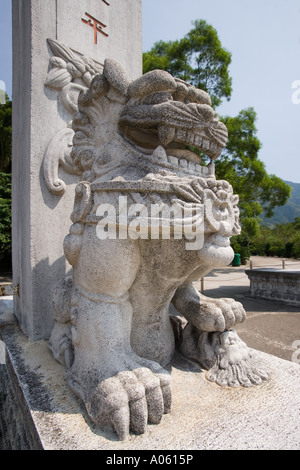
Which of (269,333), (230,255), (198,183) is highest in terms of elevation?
(198,183)

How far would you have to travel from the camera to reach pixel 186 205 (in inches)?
49.5

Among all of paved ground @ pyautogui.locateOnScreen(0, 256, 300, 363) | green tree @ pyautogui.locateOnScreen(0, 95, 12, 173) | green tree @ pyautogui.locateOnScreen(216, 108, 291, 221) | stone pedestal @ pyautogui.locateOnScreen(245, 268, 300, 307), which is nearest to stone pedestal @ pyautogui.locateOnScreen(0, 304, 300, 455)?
paved ground @ pyautogui.locateOnScreen(0, 256, 300, 363)

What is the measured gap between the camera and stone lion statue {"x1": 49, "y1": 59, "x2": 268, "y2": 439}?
1.23 meters

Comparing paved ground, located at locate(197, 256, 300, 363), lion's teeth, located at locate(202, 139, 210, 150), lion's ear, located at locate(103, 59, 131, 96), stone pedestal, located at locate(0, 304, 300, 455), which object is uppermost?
lion's ear, located at locate(103, 59, 131, 96)

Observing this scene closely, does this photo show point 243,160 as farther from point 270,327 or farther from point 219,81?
point 270,327

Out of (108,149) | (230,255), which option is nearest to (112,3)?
(108,149)

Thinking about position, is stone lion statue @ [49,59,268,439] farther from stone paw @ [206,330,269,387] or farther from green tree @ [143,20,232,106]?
green tree @ [143,20,232,106]

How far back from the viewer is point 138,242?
1.35 meters

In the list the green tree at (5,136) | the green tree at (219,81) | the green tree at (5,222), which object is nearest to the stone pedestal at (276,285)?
the green tree at (219,81)

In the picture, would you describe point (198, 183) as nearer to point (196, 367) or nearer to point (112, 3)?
point (196, 367)

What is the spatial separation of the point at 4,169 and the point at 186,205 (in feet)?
44.4

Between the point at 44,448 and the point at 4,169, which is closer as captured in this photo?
the point at 44,448

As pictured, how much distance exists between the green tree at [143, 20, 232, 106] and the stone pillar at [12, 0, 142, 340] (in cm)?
764

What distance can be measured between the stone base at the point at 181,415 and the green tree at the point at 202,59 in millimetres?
9520
